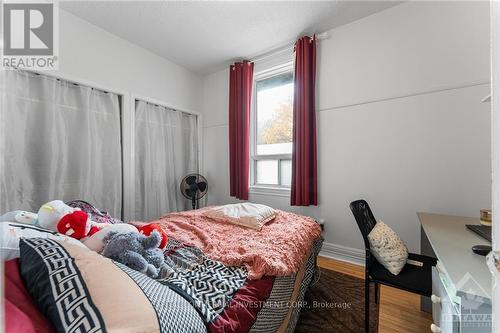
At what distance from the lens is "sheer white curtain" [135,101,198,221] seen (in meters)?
2.93

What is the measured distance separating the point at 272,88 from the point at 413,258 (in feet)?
8.72

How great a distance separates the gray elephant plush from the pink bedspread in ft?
1.04

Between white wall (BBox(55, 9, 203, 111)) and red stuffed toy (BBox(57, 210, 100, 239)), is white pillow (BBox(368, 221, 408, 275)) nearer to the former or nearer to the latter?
red stuffed toy (BBox(57, 210, 100, 239))

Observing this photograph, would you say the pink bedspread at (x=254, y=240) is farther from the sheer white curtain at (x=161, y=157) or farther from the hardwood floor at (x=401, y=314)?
the sheer white curtain at (x=161, y=157)

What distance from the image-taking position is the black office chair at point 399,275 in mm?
1286

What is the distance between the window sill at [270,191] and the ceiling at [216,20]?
2006 millimetres

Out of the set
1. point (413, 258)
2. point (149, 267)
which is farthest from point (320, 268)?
point (149, 267)

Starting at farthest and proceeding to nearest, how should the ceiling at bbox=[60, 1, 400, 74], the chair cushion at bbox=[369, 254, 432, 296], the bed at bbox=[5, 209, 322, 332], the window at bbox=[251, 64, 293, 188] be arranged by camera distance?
the window at bbox=[251, 64, 293, 188] < the ceiling at bbox=[60, 1, 400, 74] < the chair cushion at bbox=[369, 254, 432, 296] < the bed at bbox=[5, 209, 322, 332]

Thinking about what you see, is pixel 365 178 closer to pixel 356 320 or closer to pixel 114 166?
pixel 356 320

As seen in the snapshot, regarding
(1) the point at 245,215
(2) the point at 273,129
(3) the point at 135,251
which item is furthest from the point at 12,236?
(2) the point at 273,129

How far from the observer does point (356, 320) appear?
5.00 ft

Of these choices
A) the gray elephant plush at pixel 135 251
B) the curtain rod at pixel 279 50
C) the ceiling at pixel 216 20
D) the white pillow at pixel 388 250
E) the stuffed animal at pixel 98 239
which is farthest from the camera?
the curtain rod at pixel 279 50

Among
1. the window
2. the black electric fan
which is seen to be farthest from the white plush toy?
the window

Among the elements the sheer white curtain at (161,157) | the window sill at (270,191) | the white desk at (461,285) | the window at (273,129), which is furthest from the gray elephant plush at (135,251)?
the window at (273,129)
